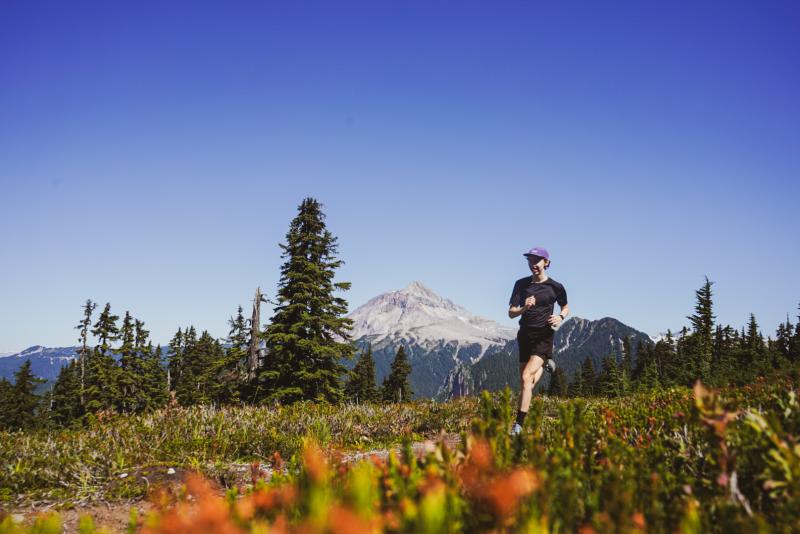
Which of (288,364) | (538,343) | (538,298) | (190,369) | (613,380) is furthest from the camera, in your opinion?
(190,369)

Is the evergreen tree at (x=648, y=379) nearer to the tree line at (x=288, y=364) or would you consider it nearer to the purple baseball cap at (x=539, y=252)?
the tree line at (x=288, y=364)

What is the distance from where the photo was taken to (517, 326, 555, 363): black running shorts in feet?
21.8

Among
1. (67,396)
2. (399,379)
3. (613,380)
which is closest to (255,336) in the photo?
(399,379)

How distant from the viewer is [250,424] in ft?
22.5

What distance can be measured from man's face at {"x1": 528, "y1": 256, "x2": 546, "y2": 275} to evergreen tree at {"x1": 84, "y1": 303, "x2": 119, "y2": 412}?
4187 centimetres

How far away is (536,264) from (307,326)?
1540 cm

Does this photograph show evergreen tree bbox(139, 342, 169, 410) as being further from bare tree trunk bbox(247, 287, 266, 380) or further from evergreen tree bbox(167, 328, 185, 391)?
bare tree trunk bbox(247, 287, 266, 380)

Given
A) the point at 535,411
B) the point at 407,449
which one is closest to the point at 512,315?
the point at 535,411

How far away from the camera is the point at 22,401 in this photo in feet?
149

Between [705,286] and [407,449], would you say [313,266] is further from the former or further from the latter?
[705,286]

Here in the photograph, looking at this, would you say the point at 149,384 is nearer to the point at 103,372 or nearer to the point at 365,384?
the point at 103,372

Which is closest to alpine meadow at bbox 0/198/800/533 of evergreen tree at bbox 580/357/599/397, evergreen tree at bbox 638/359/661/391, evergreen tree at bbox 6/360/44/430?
evergreen tree at bbox 638/359/661/391

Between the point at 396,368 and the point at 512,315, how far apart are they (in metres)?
51.5

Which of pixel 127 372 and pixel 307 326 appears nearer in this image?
pixel 307 326
